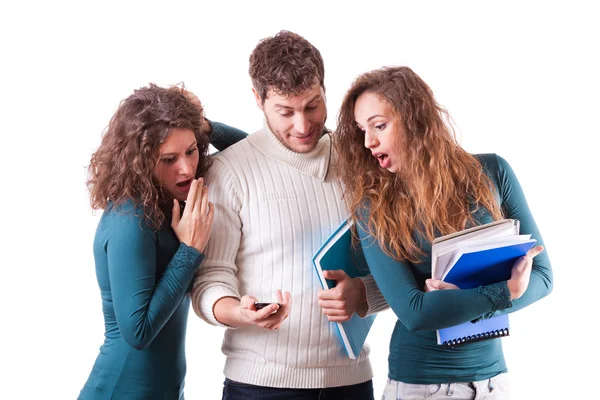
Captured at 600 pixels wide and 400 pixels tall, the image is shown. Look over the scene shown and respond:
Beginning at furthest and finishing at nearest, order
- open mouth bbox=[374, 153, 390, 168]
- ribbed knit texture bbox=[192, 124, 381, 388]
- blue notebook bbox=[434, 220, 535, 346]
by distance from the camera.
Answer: ribbed knit texture bbox=[192, 124, 381, 388] → open mouth bbox=[374, 153, 390, 168] → blue notebook bbox=[434, 220, 535, 346]

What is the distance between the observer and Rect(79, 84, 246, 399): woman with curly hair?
2475 mm

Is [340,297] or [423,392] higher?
[340,297]

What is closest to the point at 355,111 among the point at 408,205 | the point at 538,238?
the point at 408,205

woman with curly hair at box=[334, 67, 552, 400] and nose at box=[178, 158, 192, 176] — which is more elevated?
nose at box=[178, 158, 192, 176]

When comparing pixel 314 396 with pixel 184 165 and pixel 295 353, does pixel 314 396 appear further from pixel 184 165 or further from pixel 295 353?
pixel 184 165

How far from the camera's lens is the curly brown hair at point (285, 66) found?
2.59 m

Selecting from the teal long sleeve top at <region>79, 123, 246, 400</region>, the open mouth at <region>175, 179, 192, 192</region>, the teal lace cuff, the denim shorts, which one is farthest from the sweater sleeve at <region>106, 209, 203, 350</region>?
the teal lace cuff

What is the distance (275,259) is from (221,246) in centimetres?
18

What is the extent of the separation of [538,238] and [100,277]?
1415 mm

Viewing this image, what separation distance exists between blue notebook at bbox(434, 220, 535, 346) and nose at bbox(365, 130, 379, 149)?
38cm

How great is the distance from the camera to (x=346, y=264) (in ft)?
8.80

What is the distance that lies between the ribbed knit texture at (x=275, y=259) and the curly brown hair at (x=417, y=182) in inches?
8.2

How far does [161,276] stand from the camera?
101 inches

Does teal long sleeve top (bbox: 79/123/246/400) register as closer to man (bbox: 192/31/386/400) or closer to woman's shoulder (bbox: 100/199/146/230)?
woman's shoulder (bbox: 100/199/146/230)
